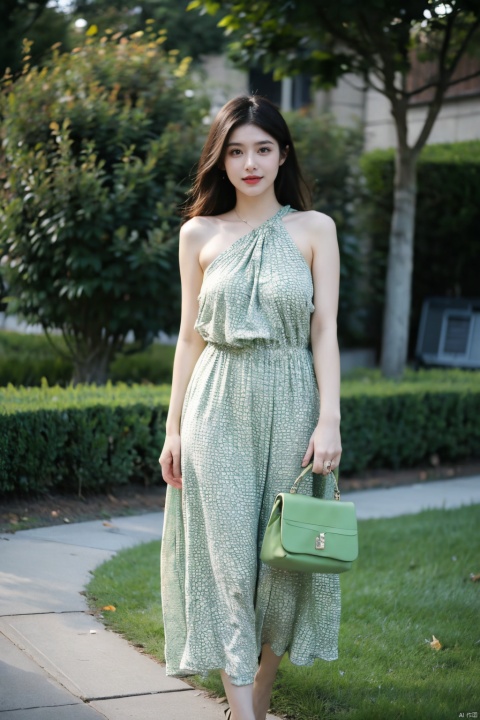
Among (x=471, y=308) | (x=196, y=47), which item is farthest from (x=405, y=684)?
(x=196, y=47)

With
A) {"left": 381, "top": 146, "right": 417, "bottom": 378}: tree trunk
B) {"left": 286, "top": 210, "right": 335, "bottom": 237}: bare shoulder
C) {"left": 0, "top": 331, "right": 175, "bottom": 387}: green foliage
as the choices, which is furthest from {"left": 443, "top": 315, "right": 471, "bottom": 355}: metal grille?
{"left": 286, "top": 210, "right": 335, "bottom": 237}: bare shoulder

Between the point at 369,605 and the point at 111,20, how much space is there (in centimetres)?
1050

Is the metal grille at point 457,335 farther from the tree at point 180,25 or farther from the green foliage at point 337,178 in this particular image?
the tree at point 180,25

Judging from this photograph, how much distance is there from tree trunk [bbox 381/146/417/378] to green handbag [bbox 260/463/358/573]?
6495 millimetres

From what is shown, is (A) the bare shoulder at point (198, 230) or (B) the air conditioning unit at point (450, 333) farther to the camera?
(B) the air conditioning unit at point (450, 333)

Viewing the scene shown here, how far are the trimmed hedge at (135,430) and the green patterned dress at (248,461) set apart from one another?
290 cm

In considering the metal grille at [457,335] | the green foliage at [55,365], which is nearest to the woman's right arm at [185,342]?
the green foliage at [55,365]

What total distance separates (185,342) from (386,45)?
5.73m

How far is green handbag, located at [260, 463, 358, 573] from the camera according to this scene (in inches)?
114

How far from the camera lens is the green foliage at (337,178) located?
12516 mm

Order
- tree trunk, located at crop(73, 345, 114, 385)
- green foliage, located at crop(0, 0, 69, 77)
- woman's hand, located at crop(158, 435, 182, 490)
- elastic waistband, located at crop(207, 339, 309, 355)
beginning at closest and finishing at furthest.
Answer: elastic waistband, located at crop(207, 339, 309, 355) < woman's hand, located at crop(158, 435, 182, 490) < tree trunk, located at crop(73, 345, 114, 385) < green foliage, located at crop(0, 0, 69, 77)

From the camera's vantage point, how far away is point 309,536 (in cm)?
292

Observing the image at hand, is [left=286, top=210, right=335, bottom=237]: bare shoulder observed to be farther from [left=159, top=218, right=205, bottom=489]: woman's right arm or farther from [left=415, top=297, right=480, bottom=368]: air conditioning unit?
[left=415, top=297, right=480, bottom=368]: air conditioning unit

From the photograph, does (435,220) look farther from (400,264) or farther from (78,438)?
(78,438)
